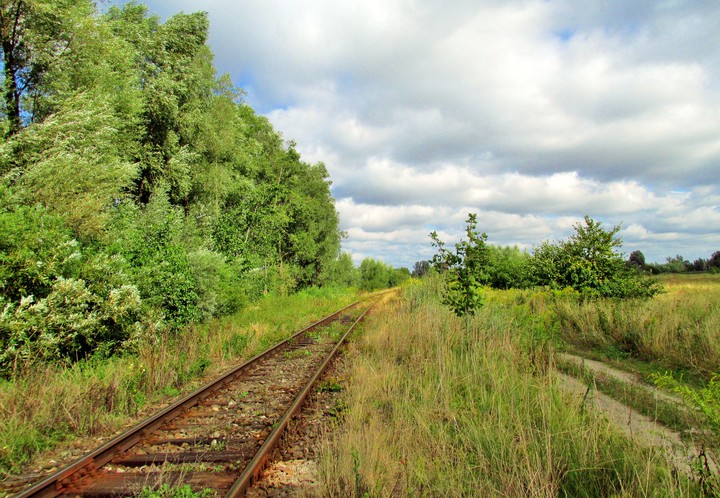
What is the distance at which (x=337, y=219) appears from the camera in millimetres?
49031

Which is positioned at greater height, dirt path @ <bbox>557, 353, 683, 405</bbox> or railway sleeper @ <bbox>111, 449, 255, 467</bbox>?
railway sleeper @ <bbox>111, 449, 255, 467</bbox>

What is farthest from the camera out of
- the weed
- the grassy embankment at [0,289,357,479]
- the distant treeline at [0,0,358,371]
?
the distant treeline at [0,0,358,371]

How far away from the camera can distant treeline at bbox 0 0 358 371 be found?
7.78 m

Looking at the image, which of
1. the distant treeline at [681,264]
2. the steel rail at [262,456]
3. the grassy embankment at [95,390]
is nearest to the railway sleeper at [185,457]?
the steel rail at [262,456]

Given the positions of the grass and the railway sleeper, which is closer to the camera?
the railway sleeper

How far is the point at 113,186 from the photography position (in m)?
13.0

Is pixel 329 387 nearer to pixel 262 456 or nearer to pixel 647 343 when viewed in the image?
pixel 262 456

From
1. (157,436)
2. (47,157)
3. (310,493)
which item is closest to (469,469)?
(310,493)

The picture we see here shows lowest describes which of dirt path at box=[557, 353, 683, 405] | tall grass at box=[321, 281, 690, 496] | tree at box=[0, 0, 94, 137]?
dirt path at box=[557, 353, 683, 405]

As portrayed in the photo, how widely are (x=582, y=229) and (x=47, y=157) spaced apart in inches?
793

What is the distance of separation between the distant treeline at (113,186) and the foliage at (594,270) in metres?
14.6

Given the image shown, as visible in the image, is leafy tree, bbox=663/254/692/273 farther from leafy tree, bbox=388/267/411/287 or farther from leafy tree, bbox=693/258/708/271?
leafy tree, bbox=388/267/411/287

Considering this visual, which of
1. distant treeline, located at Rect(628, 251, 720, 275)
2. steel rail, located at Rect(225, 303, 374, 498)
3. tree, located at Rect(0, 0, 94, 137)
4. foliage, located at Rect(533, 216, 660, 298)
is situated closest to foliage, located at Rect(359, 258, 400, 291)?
distant treeline, located at Rect(628, 251, 720, 275)

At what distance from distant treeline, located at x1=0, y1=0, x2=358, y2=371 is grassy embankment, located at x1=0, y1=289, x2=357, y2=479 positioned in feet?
2.13
